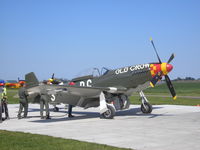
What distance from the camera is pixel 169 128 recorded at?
10.9 metres

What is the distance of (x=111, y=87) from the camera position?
15.5m

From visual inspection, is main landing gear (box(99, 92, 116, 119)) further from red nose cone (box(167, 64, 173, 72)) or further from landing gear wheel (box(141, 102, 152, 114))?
red nose cone (box(167, 64, 173, 72))

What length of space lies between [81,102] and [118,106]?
6.44 ft

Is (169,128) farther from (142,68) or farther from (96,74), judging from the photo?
(96,74)

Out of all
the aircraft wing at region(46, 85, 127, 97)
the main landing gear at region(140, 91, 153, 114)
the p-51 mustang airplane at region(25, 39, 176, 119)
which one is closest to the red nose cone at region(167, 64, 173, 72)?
the p-51 mustang airplane at region(25, 39, 176, 119)

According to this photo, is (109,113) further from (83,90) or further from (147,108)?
(147,108)

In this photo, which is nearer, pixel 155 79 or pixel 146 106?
pixel 155 79

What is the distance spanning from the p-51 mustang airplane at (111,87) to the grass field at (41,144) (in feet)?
16.8

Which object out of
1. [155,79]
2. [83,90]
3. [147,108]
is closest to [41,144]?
[83,90]

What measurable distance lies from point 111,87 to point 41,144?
784cm

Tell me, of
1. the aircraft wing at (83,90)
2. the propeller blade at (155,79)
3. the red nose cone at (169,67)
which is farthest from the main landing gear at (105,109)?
the red nose cone at (169,67)

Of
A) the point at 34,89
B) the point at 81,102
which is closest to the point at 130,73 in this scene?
the point at 81,102

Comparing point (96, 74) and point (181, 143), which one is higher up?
point (96, 74)

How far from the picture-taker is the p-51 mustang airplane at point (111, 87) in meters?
14.7
